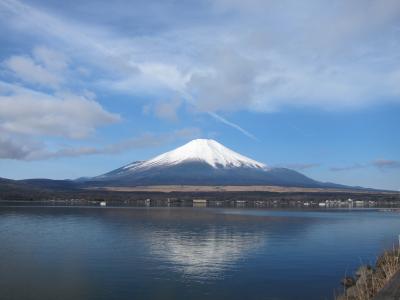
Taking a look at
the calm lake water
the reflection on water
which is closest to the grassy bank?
the calm lake water

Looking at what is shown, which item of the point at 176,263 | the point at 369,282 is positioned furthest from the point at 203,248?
the point at 369,282

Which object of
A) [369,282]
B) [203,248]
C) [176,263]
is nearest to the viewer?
[369,282]

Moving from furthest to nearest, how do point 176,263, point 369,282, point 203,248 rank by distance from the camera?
point 203,248 → point 176,263 → point 369,282

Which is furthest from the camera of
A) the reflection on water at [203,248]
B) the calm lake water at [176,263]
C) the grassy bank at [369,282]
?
the reflection on water at [203,248]

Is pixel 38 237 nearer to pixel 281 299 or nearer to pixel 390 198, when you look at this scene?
pixel 281 299

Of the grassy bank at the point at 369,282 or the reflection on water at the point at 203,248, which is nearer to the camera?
the grassy bank at the point at 369,282

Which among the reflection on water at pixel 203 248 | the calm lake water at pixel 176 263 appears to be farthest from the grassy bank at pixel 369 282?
the reflection on water at pixel 203 248

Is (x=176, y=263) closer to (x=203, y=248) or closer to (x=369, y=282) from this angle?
(x=203, y=248)

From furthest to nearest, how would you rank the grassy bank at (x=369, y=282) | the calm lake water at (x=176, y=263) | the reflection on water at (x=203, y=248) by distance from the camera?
the reflection on water at (x=203, y=248) → the calm lake water at (x=176, y=263) → the grassy bank at (x=369, y=282)

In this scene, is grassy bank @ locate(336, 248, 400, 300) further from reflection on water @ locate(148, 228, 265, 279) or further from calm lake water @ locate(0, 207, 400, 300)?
reflection on water @ locate(148, 228, 265, 279)

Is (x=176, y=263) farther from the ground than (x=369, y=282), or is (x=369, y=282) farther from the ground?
(x=369, y=282)

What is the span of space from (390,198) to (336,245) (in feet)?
364

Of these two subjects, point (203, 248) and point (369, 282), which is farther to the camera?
point (203, 248)

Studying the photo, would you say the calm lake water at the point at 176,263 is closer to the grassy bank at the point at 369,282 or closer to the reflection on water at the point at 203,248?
the reflection on water at the point at 203,248
